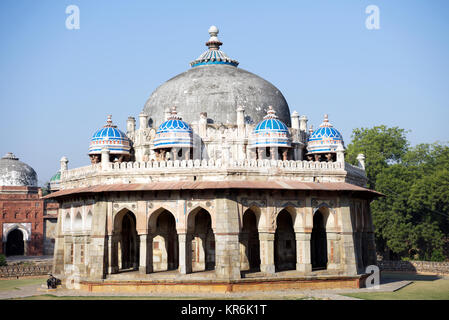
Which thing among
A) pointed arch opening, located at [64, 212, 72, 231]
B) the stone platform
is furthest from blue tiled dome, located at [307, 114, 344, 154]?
pointed arch opening, located at [64, 212, 72, 231]

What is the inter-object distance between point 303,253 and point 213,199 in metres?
5.24

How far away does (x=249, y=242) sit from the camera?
29.2 metres

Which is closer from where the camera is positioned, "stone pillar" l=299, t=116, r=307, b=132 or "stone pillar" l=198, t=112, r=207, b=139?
"stone pillar" l=198, t=112, r=207, b=139

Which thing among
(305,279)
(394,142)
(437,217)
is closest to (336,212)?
(305,279)

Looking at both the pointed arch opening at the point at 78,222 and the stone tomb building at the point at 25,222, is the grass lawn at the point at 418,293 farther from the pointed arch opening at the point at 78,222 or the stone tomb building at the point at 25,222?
the stone tomb building at the point at 25,222

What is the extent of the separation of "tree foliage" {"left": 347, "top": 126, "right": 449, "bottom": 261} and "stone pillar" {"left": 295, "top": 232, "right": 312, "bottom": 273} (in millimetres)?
18813

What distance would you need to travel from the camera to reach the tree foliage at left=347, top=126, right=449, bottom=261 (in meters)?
43.3

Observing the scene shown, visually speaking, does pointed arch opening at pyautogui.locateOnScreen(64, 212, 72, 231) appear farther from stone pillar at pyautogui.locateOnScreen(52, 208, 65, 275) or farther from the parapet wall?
the parapet wall

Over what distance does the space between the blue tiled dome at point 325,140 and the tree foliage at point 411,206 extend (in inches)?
625

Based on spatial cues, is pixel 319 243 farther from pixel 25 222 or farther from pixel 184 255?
pixel 25 222
